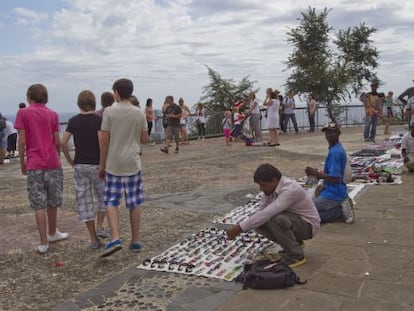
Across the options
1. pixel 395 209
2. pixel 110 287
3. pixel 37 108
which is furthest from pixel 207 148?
pixel 110 287

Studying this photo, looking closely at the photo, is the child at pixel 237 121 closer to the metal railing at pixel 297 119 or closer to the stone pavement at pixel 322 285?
the metal railing at pixel 297 119

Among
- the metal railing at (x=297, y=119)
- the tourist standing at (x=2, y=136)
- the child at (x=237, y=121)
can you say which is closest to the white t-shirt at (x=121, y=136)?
the tourist standing at (x=2, y=136)

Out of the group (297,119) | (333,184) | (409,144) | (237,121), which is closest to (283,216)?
(333,184)

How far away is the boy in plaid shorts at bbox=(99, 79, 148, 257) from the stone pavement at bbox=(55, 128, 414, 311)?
2.33 ft

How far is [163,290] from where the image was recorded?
439 cm

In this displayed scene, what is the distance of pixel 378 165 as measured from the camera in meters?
10.7

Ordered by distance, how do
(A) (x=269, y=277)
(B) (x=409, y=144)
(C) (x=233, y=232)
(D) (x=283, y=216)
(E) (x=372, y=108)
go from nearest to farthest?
1. (A) (x=269, y=277)
2. (C) (x=233, y=232)
3. (D) (x=283, y=216)
4. (B) (x=409, y=144)
5. (E) (x=372, y=108)

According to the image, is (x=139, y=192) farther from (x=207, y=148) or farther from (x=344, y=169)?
(x=207, y=148)

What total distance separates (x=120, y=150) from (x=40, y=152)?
0.96 metres

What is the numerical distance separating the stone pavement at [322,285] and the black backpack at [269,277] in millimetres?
56

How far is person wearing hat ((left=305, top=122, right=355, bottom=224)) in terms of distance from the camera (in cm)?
606

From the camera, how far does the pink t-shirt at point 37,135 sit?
559 centimetres

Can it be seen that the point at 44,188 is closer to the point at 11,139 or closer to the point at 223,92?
the point at 11,139

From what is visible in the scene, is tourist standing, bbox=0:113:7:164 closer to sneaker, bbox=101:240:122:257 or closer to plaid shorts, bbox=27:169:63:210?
plaid shorts, bbox=27:169:63:210
